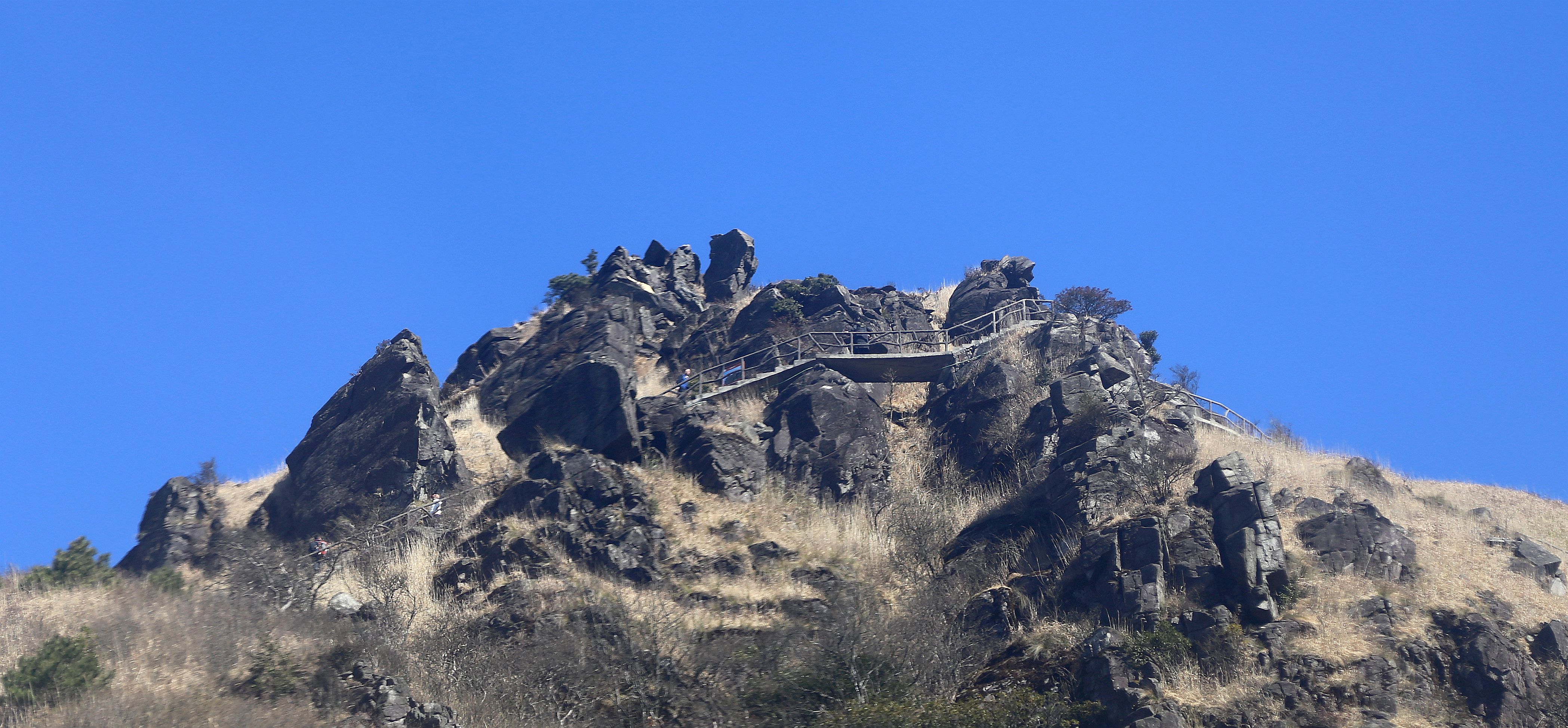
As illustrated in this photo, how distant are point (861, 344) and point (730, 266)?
53.2 ft

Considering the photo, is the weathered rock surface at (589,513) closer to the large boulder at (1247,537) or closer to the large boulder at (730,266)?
the large boulder at (1247,537)

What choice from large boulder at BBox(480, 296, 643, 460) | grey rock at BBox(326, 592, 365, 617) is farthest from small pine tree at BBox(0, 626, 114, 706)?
large boulder at BBox(480, 296, 643, 460)

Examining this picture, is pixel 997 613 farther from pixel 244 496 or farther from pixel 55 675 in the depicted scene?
pixel 244 496

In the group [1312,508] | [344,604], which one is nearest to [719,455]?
[344,604]

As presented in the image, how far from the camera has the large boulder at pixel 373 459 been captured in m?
32.6

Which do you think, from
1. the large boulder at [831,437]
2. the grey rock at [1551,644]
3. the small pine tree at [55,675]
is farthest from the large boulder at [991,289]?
the small pine tree at [55,675]

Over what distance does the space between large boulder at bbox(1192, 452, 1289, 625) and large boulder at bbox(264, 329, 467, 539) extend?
71.0 ft

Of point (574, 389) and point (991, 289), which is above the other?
→ point (991, 289)

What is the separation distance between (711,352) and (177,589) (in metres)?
22.9

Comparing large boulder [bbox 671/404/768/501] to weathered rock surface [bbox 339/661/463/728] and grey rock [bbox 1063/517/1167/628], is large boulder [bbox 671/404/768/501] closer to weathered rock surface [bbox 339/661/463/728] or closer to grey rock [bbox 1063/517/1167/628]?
grey rock [bbox 1063/517/1167/628]

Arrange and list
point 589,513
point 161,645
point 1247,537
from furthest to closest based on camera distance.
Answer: point 589,513 → point 1247,537 → point 161,645

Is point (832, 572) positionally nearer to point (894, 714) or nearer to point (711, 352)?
point (894, 714)

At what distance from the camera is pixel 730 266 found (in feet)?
180

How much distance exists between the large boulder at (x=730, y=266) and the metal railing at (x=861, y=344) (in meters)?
9.87
